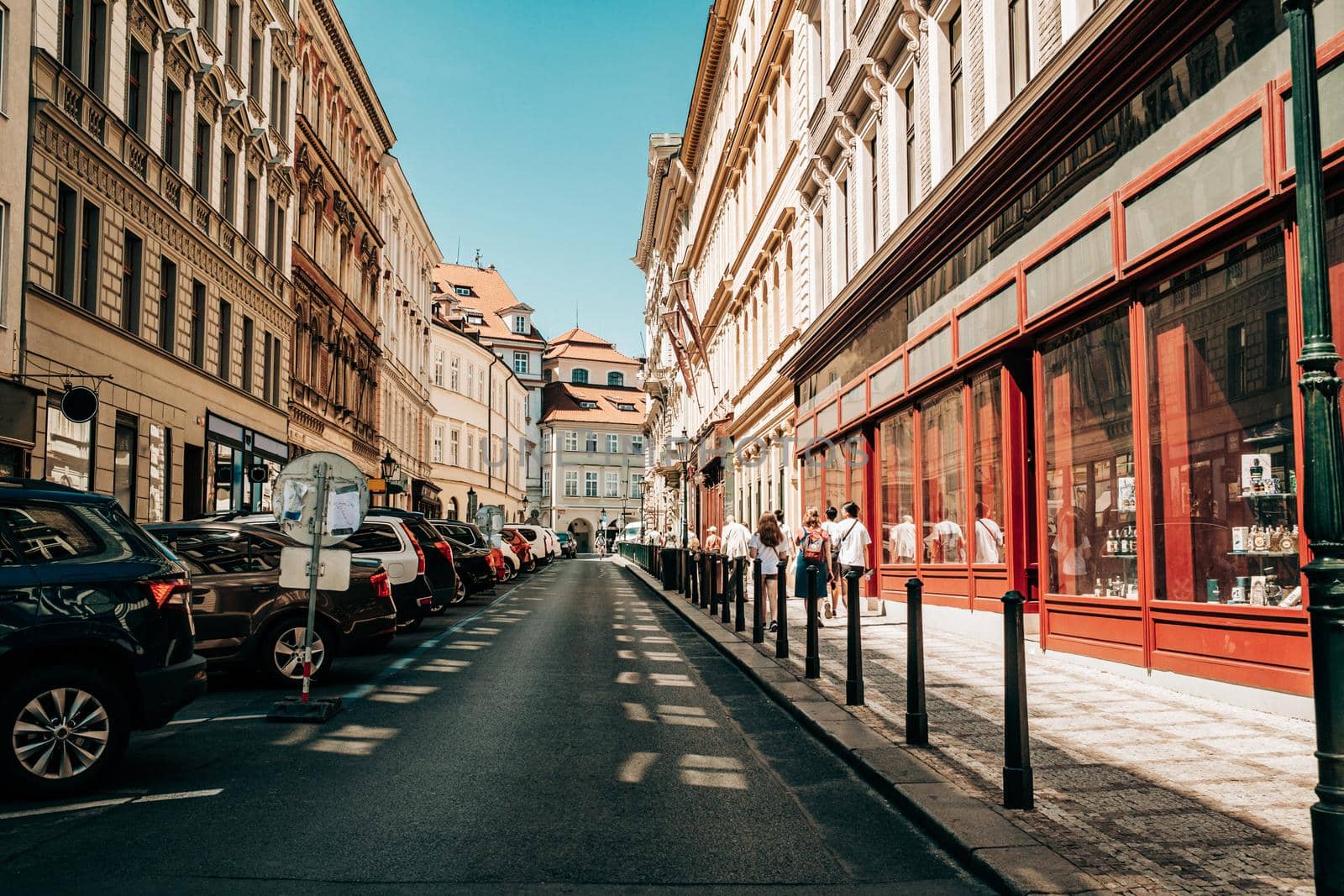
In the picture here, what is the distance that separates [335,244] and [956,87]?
28.5 m

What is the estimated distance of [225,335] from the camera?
28297 mm

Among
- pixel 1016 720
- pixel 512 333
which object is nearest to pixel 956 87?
pixel 1016 720

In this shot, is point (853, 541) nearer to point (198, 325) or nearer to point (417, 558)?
point (417, 558)

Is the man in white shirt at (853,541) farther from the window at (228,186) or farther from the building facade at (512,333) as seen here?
the building facade at (512,333)

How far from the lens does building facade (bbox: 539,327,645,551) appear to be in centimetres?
10769

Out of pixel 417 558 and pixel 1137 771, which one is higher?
pixel 417 558

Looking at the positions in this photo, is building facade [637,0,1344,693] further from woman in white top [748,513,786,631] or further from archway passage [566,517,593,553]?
archway passage [566,517,593,553]

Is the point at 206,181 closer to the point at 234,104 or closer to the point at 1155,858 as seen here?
the point at 234,104

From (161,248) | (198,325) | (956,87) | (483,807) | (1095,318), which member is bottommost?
(483,807)

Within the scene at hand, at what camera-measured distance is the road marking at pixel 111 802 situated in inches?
250

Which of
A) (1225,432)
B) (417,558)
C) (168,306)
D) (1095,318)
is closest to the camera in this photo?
(1225,432)

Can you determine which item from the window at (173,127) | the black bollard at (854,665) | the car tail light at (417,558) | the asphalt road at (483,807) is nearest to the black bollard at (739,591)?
the car tail light at (417,558)

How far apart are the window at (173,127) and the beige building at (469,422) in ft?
128

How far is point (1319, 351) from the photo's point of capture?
15.3 ft
